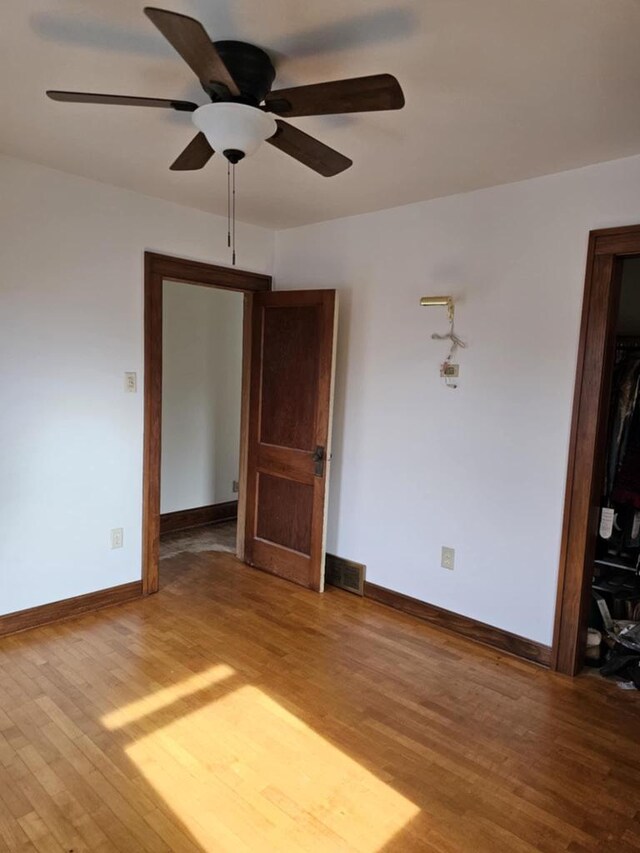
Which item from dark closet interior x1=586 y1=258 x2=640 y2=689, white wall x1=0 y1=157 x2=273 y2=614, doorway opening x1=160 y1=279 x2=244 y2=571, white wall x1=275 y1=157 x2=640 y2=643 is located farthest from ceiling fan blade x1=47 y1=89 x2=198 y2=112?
doorway opening x1=160 y1=279 x2=244 y2=571

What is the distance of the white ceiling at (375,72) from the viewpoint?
1.52 m

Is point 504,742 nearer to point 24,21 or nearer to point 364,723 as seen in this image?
point 364,723

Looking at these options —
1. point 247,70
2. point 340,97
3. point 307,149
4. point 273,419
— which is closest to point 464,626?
point 273,419

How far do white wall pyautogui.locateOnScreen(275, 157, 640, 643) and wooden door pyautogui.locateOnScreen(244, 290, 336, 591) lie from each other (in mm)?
203

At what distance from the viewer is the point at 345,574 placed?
12.2 ft

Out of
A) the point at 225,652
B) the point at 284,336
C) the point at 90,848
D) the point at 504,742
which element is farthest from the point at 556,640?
the point at 284,336

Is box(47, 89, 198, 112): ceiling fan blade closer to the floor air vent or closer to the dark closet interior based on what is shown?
the dark closet interior

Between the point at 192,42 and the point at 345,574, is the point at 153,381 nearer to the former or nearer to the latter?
the point at 345,574

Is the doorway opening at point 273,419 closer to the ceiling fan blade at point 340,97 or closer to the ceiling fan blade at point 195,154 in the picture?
the ceiling fan blade at point 195,154

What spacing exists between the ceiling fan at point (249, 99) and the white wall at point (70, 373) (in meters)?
1.45

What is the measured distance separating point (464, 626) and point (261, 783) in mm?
1552

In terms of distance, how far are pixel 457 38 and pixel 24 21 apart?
4.18ft

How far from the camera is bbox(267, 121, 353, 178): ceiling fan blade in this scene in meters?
1.80

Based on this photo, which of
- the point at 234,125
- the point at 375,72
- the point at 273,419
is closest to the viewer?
the point at 234,125
